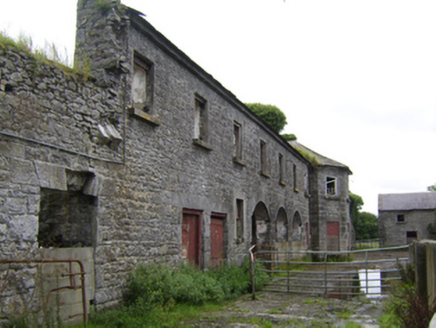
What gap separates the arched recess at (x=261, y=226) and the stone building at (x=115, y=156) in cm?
353

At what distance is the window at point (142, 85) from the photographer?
8.87 meters

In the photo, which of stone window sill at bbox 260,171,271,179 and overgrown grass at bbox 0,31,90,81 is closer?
overgrown grass at bbox 0,31,90,81

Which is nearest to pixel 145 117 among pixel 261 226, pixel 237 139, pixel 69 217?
pixel 69 217

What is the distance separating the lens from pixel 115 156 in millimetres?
7688

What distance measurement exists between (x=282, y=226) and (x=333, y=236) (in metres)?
8.12

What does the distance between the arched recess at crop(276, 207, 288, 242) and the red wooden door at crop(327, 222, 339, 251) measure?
7.69 metres

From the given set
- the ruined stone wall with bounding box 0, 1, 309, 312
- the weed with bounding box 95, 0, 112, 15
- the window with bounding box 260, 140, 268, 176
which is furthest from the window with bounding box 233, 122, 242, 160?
the weed with bounding box 95, 0, 112, 15

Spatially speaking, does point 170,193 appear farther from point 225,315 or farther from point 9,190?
point 9,190

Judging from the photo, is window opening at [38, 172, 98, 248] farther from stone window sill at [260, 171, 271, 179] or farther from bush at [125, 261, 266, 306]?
stone window sill at [260, 171, 271, 179]

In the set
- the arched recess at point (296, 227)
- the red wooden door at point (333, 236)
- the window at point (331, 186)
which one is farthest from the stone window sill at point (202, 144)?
the window at point (331, 186)

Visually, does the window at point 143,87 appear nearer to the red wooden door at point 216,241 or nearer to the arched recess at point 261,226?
the red wooden door at point 216,241

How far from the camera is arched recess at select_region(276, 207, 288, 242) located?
1927cm

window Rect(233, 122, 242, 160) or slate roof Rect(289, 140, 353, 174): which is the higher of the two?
slate roof Rect(289, 140, 353, 174)

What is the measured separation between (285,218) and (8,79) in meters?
15.5
